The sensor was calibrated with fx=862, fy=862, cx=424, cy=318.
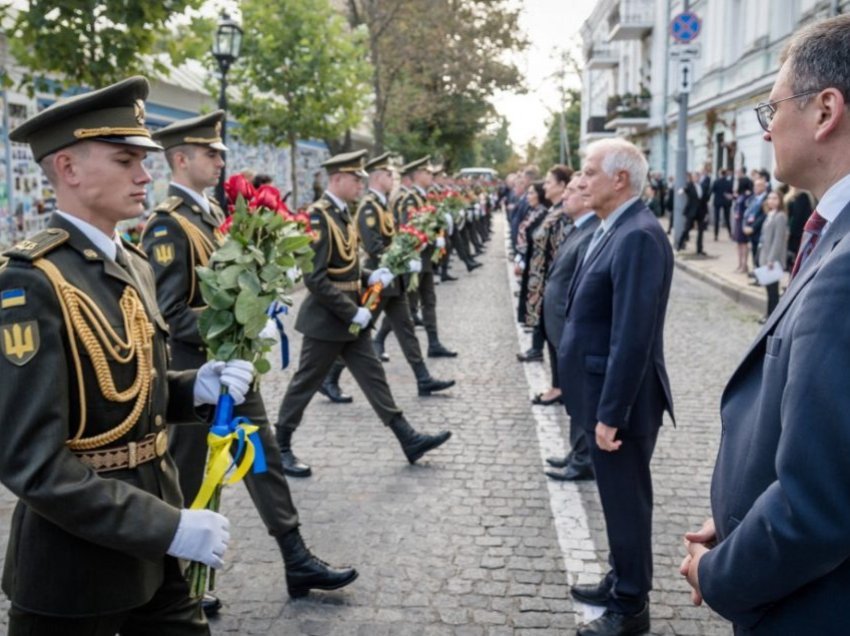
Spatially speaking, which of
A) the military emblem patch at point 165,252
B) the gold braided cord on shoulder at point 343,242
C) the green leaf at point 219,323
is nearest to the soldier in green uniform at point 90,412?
the green leaf at point 219,323

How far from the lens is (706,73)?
32.2 meters

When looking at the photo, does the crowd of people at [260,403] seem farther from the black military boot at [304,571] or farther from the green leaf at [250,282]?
the green leaf at [250,282]

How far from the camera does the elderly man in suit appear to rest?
163 cm

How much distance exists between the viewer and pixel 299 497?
5344 mm

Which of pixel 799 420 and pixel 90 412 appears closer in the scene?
pixel 799 420

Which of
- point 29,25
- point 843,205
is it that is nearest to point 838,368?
point 843,205

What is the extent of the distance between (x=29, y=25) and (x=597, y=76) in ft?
209

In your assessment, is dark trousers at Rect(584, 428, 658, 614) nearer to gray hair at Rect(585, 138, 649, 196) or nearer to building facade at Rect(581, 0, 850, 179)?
gray hair at Rect(585, 138, 649, 196)

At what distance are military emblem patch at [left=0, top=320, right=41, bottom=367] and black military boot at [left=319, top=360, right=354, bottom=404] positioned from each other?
558cm

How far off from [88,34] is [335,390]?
3910 millimetres

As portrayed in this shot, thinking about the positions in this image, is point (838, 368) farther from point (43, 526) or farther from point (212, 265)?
point (212, 265)

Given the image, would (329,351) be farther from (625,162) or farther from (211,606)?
(625,162)

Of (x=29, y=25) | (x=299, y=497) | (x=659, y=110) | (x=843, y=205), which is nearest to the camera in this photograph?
(x=843, y=205)

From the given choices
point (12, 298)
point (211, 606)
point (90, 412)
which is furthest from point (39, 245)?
point (211, 606)
